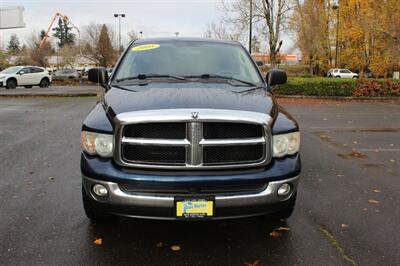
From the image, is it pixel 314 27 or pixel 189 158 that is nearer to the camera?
pixel 189 158

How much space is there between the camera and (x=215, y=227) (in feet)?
13.4

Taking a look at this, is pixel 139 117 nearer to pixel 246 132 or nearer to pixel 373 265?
pixel 246 132

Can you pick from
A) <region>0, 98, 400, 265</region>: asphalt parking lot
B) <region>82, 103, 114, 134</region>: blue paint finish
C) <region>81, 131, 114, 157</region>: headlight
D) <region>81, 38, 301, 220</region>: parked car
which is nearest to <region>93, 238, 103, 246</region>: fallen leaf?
<region>0, 98, 400, 265</region>: asphalt parking lot

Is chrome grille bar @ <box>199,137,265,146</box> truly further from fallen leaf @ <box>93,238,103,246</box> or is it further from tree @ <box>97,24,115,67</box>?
tree @ <box>97,24,115,67</box>

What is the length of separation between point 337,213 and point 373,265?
45.6 inches

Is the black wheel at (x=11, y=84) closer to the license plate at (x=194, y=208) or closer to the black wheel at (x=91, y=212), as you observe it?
the black wheel at (x=91, y=212)

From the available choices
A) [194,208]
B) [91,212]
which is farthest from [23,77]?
[194,208]

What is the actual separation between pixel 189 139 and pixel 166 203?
52 centimetres

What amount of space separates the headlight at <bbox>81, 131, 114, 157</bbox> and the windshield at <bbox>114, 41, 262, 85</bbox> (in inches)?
53.9

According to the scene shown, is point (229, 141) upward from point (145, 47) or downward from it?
downward

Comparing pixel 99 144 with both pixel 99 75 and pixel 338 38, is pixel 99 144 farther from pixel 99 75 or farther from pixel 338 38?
pixel 338 38

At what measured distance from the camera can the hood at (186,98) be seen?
341cm

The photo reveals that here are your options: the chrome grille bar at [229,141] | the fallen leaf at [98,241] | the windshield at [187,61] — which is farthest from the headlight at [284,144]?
the fallen leaf at [98,241]

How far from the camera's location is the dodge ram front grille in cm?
323
